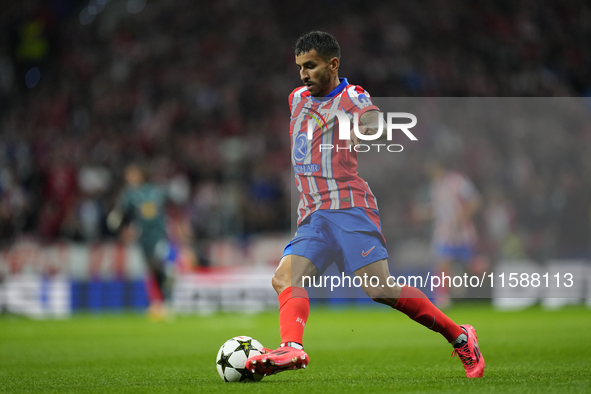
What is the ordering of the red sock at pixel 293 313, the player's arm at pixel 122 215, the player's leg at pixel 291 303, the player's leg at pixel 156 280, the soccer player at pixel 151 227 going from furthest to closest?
the player's leg at pixel 156 280 → the soccer player at pixel 151 227 → the player's arm at pixel 122 215 → the red sock at pixel 293 313 → the player's leg at pixel 291 303

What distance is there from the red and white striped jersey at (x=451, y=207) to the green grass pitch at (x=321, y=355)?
4.16 feet

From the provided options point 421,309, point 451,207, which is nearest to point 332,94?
point 421,309

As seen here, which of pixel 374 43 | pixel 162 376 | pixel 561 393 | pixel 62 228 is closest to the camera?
pixel 561 393

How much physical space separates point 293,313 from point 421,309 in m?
0.70

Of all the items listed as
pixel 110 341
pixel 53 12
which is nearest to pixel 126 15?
pixel 53 12

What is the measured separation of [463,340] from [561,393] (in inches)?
33.5

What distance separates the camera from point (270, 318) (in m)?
11.5

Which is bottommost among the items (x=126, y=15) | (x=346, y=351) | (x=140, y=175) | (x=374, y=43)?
(x=346, y=351)

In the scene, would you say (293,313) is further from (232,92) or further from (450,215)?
(232,92)

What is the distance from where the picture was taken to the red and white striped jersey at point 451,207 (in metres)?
12.3

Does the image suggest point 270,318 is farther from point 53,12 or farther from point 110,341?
point 53,12

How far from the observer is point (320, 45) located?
14.2 feet

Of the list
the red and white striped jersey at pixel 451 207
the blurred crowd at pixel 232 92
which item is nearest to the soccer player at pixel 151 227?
the blurred crowd at pixel 232 92

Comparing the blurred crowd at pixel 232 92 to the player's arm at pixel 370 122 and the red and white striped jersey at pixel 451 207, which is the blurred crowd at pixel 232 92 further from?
the player's arm at pixel 370 122
